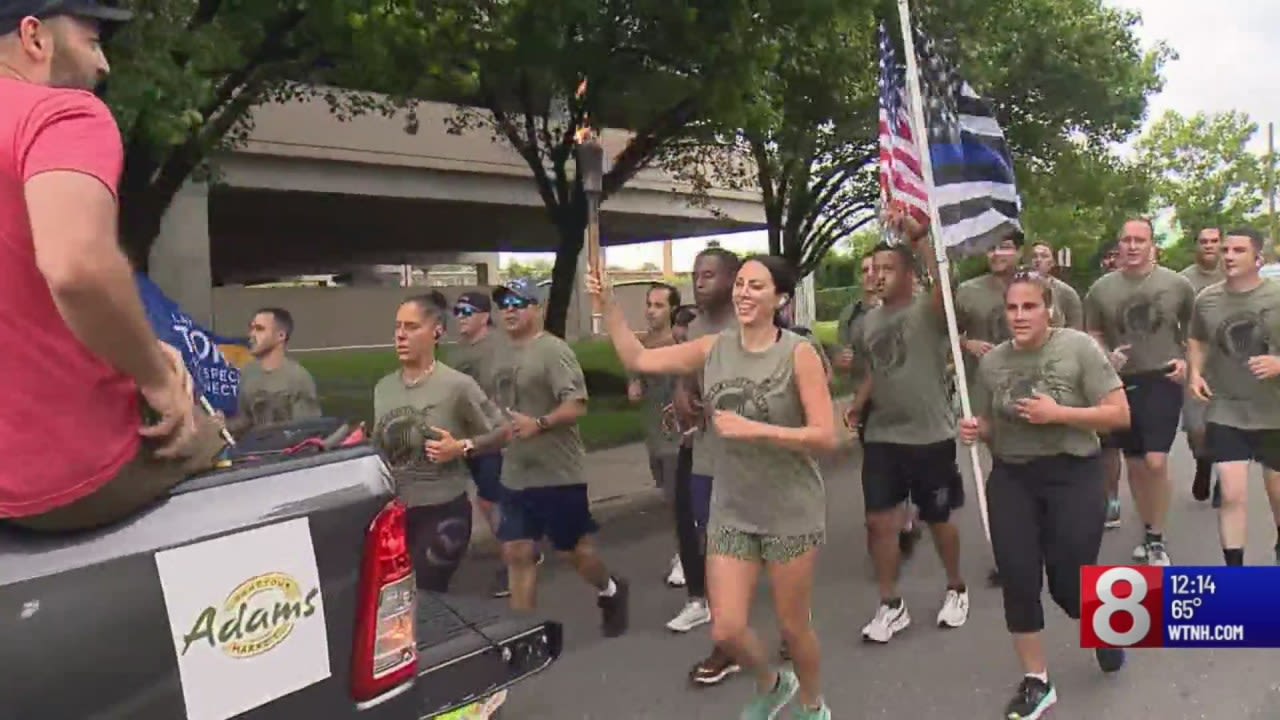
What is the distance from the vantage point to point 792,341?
4078 millimetres

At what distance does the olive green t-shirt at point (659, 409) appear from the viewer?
630cm

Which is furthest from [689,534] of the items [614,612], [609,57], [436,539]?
[609,57]

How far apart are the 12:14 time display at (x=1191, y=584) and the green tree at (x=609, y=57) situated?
449 centimetres

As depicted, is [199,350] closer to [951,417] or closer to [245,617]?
[951,417]

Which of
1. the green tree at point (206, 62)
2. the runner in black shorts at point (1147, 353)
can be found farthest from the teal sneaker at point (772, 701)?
the runner in black shorts at point (1147, 353)

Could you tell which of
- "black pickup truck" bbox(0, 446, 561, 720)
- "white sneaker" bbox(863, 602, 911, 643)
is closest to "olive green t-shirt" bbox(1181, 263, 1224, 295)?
"white sneaker" bbox(863, 602, 911, 643)

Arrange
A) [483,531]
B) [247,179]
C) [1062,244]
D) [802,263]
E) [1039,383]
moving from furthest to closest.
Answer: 1. [1062,244]
2. [802,263]
3. [247,179]
4. [483,531]
5. [1039,383]

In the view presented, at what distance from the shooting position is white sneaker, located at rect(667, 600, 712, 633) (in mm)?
5715

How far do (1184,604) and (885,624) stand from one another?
5.07 ft

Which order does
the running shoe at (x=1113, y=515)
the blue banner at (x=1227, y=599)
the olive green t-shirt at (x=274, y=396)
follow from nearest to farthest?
the blue banner at (x=1227, y=599), the olive green t-shirt at (x=274, y=396), the running shoe at (x=1113, y=515)

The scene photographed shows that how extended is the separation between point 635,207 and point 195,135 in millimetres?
22344

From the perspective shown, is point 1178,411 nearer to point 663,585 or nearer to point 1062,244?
point 663,585

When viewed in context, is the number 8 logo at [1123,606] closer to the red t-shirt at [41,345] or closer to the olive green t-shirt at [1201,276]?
the red t-shirt at [41,345]

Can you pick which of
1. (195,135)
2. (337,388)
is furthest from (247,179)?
(195,135)
